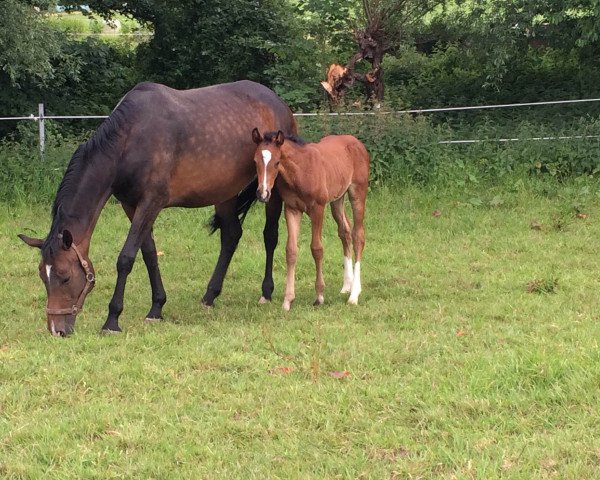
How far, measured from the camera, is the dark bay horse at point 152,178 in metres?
5.56

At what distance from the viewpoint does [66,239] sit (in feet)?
17.8

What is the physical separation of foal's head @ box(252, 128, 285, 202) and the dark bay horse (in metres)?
0.55

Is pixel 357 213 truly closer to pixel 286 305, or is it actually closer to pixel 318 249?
pixel 318 249

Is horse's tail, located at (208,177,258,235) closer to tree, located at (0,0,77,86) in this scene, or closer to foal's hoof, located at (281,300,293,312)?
foal's hoof, located at (281,300,293,312)

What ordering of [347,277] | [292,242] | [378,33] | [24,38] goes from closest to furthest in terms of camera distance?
[292,242]
[347,277]
[24,38]
[378,33]

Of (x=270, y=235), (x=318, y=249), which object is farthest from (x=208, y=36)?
(x=318, y=249)

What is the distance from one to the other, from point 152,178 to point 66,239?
87 centimetres

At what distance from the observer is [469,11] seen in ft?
43.0

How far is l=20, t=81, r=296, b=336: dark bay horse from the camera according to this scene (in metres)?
5.56

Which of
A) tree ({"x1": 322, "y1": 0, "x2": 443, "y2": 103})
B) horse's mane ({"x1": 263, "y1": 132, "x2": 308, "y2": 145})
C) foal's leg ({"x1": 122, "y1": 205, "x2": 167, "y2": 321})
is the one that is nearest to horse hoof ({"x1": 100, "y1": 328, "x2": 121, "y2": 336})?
foal's leg ({"x1": 122, "y1": 205, "x2": 167, "y2": 321})

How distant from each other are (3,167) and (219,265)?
535cm

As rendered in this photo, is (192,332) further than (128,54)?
No

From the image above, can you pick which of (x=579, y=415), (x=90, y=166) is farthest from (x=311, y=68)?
(x=579, y=415)

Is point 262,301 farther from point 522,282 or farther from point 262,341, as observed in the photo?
point 522,282
